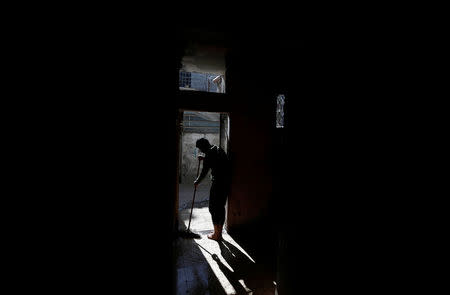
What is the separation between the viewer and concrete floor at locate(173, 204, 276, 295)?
3.25m

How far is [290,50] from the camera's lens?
95.4 inches

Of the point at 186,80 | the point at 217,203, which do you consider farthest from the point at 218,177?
the point at 186,80

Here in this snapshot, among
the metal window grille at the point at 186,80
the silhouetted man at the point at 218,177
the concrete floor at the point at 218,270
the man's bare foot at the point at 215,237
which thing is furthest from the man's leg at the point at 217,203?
the metal window grille at the point at 186,80

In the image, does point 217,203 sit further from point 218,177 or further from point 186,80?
point 186,80

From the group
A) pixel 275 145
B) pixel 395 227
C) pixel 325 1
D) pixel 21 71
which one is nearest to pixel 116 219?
pixel 21 71

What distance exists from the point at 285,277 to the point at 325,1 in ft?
8.70

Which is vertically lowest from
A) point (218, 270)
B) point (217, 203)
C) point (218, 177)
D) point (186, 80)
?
point (218, 270)

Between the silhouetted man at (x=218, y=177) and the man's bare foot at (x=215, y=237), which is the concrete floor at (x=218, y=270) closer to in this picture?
the man's bare foot at (x=215, y=237)

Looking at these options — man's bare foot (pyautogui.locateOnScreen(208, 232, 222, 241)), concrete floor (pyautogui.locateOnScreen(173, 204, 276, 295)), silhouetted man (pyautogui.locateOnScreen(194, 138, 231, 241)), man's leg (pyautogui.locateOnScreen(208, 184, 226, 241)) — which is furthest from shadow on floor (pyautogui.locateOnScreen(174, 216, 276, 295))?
silhouetted man (pyautogui.locateOnScreen(194, 138, 231, 241))

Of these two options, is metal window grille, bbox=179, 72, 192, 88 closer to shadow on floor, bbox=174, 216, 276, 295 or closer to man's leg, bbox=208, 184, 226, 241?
man's leg, bbox=208, 184, 226, 241

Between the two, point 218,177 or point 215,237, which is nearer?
point 218,177

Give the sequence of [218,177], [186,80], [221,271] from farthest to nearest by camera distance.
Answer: [186,80]
[218,177]
[221,271]

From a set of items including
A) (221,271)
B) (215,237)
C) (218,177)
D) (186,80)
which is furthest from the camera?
(186,80)

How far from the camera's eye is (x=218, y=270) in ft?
12.1
